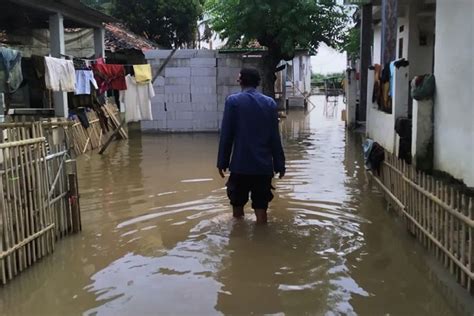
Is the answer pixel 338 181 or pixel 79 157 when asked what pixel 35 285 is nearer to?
pixel 338 181

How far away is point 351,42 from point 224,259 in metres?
13.9

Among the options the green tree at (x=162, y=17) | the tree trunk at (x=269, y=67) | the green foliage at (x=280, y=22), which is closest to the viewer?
the green foliage at (x=280, y=22)

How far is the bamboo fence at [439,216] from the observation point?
13.5 feet

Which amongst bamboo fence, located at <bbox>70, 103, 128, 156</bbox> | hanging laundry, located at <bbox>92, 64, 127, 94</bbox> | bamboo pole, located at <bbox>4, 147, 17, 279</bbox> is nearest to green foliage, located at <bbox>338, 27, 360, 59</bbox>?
bamboo fence, located at <bbox>70, 103, 128, 156</bbox>

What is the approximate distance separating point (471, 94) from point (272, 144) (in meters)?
2.11

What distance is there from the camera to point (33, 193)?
4980 millimetres

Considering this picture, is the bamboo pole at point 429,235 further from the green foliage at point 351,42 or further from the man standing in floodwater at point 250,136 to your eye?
the green foliage at point 351,42

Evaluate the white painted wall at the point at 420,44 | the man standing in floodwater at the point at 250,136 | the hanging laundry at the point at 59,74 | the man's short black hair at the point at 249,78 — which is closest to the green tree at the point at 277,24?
the white painted wall at the point at 420,44

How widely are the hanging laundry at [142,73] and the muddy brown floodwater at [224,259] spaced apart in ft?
14.4

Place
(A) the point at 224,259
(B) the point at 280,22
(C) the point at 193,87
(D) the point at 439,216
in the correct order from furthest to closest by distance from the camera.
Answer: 1. (C) the point at 193,87
2. (B) the point at 280,22
3. (A) the point at 224,259
4. (D) the point at 439,216

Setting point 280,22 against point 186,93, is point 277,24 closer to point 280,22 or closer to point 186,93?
point 280,22

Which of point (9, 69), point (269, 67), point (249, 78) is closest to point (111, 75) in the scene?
point (9, 69)

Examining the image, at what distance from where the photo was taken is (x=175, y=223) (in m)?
6.46

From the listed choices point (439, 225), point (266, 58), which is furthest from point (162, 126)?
point (439, 225)
